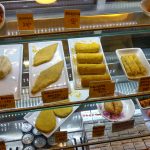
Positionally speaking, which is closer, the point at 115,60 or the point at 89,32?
the point at 89,32

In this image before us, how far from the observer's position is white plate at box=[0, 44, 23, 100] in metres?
1.14

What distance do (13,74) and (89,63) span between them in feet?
1.27

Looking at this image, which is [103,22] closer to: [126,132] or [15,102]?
[15,102]

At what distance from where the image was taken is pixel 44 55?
1303 millimetres

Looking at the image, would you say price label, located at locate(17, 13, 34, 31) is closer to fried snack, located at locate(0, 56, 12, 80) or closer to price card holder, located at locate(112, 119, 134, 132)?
fried snack, located at locate(0, 56, 12, 80)

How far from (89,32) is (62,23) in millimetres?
119

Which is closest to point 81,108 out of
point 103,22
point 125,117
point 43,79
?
point 125,117

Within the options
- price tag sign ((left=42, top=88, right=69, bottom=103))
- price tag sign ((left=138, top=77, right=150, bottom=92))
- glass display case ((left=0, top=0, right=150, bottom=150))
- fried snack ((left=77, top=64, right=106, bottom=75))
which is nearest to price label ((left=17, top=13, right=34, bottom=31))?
glass display case ((left=0, top=0, right=150, bottom=150))

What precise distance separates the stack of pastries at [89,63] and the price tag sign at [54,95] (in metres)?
0.15

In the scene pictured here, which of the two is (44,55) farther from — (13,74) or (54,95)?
(54,95)

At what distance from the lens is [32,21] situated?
0.97 metres

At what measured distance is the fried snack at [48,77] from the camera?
1147 mm

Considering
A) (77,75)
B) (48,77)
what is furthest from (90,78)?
(48,77)

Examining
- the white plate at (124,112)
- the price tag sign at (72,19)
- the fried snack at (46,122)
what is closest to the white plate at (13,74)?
the fried snack at (46,122)
